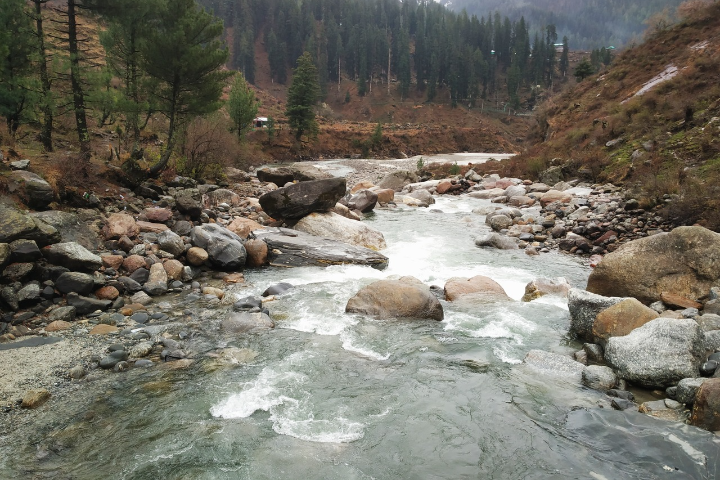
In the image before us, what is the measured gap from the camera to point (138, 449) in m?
4.64

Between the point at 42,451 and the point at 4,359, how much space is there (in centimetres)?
243

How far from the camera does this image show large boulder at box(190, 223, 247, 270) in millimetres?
11148

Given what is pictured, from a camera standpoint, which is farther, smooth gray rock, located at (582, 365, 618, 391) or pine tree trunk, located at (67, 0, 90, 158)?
pine tree trunk, located at (67, 0, 90, 158)

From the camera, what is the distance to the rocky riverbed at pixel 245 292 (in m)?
5.83

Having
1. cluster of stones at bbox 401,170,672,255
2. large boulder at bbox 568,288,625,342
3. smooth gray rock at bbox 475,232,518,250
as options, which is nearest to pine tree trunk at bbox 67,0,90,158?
smooth gray rock at bbox 475,232,518,250

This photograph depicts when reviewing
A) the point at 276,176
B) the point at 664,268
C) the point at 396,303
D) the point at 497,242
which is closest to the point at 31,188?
the point at 396,303

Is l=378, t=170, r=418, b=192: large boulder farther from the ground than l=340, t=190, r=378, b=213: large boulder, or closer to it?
farther from the ground

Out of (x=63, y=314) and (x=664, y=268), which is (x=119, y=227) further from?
(x=664, y=268)

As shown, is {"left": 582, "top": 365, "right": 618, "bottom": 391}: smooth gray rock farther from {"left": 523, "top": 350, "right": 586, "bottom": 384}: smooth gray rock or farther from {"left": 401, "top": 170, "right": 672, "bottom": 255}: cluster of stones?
{"left": 401, "top": 170, "right": 672, "bottom": 255}: cluster of stones

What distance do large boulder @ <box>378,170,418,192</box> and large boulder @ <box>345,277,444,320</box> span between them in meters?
23.0

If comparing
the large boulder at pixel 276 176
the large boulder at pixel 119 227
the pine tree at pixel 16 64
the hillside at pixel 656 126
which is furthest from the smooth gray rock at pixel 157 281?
the large boulder at pixel 276 176

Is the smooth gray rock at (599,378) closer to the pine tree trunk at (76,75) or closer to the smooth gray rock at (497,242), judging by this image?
the smooth gray rock at (497,242)

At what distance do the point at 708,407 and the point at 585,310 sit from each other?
9.68ft

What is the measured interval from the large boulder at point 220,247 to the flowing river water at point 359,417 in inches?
117
